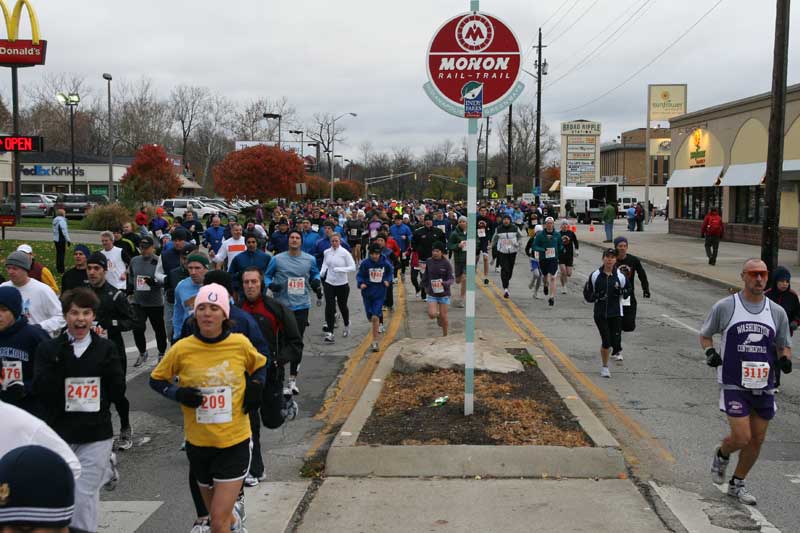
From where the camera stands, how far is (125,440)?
749cm

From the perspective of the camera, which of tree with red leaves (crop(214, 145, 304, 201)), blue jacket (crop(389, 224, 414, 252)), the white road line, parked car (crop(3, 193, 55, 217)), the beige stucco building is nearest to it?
the white road line

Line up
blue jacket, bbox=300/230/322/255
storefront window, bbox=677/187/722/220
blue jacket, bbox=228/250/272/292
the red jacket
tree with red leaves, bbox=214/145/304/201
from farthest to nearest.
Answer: tree with red leaves, bbox=214/145/304/201, storefront window, bbox=677/187/722/220, the red jacket, blue jacket, bbox=300/230/322/255, blue jacket, bbox=228/250/272/292

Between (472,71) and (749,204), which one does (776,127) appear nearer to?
(472,71)

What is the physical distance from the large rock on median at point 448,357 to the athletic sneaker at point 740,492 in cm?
363

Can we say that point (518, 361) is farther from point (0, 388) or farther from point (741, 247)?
point (741, 247)

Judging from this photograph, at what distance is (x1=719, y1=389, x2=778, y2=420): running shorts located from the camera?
6.09 metres

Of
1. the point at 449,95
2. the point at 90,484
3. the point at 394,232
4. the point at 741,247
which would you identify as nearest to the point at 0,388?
the point at 90,484

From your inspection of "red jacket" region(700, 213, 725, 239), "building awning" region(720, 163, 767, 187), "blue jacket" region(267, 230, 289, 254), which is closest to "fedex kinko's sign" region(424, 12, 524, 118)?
"blue jacket" region(267, 230, 289, 254)

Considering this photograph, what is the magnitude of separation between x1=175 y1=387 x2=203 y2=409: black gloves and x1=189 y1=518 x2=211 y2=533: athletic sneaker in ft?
2.66

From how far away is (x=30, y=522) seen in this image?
220 centimetres

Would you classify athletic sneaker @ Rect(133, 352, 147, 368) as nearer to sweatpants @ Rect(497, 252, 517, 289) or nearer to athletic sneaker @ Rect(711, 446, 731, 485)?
athletic sneaker @ Rect(711, 446, 731, 485)

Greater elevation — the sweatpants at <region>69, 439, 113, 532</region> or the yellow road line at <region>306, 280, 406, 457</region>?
the sweatpants at <region>69, 439, 113, 532</region>

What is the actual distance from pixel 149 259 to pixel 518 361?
501 cm

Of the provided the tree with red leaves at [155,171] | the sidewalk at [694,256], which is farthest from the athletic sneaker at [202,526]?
the tree with red leaves at [155,171]
